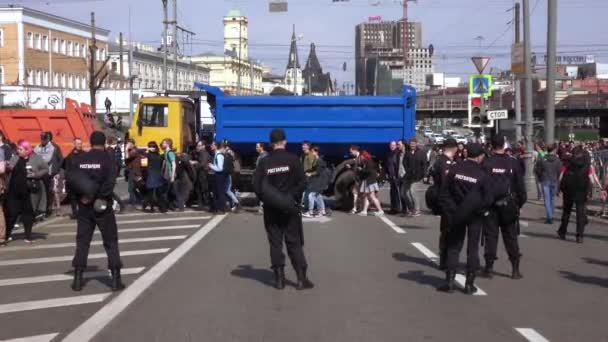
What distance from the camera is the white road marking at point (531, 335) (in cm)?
776

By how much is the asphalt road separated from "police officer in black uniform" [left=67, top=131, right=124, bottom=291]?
46 centimetres

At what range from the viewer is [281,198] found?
9742mm

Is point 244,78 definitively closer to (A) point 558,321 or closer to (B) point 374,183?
(B) point 374,183

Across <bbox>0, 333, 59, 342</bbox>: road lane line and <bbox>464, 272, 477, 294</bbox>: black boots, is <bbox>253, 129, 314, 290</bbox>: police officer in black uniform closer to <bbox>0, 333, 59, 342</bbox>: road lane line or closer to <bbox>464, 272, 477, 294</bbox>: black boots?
<bbox>464, 272, 477, 294</bbox>: black boots

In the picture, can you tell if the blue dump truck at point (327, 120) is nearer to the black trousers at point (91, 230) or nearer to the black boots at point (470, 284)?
the black boots at point (470, 284)

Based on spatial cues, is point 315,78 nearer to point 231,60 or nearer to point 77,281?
point 231,60

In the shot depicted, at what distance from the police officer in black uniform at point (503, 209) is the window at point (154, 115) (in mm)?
15971

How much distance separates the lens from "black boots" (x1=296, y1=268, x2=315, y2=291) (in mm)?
10066

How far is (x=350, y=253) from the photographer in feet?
44.2

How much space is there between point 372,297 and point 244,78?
10793 cm

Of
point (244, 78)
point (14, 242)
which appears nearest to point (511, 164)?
point (14, 242)

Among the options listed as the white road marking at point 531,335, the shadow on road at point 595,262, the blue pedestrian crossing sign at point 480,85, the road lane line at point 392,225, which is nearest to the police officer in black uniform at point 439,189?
the white road marking at point 531,335

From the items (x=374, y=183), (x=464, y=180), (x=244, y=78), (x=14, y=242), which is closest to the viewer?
(x=464, y=180)

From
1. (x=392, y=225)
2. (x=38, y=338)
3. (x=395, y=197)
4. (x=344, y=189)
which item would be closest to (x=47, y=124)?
(x=344, y=189)
